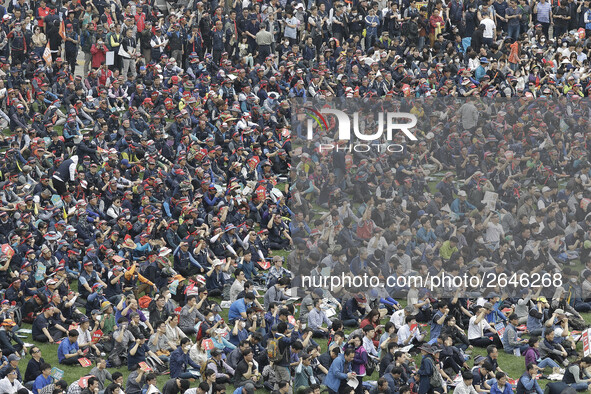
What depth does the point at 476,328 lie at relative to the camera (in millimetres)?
29125

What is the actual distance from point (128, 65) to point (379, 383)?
20.3 metres

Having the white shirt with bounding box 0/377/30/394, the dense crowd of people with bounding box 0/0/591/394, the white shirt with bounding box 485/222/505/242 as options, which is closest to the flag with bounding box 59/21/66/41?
the dense crowd of people with bounding box 0/0/591/394

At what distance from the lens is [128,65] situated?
42.6 meters

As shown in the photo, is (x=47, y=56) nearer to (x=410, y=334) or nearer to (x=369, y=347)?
(x=369, y=347)

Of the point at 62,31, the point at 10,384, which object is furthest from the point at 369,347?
the point at 62,31

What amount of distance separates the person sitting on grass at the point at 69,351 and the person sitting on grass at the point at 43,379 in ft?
6.62

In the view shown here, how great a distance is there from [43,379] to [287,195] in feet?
38.5

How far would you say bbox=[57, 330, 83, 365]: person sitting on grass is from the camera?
2750 centimetres

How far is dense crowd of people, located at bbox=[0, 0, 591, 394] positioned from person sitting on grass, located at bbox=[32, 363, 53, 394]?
0.05m

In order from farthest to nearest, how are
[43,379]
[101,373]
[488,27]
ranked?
1. [488,27]
2. [101,373]
3. [43,379]

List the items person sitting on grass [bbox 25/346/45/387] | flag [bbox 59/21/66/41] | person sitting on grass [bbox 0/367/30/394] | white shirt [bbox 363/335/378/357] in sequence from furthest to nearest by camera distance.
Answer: flag [bbox 59/21/66/41]
white shirt [bbox 363/335/378/357]
person sitting on grass [bbox 25/346/45/387]
person sitting on grass [bbox 0/367/30/394]

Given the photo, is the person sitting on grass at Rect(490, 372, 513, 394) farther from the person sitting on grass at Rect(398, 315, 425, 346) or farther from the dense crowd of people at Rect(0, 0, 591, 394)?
the person sitting on grass at Rect(398, 315, 425, 346)

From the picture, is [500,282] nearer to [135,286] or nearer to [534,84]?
[135,286]

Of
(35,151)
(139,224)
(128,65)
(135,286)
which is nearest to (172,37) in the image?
(128,65)
